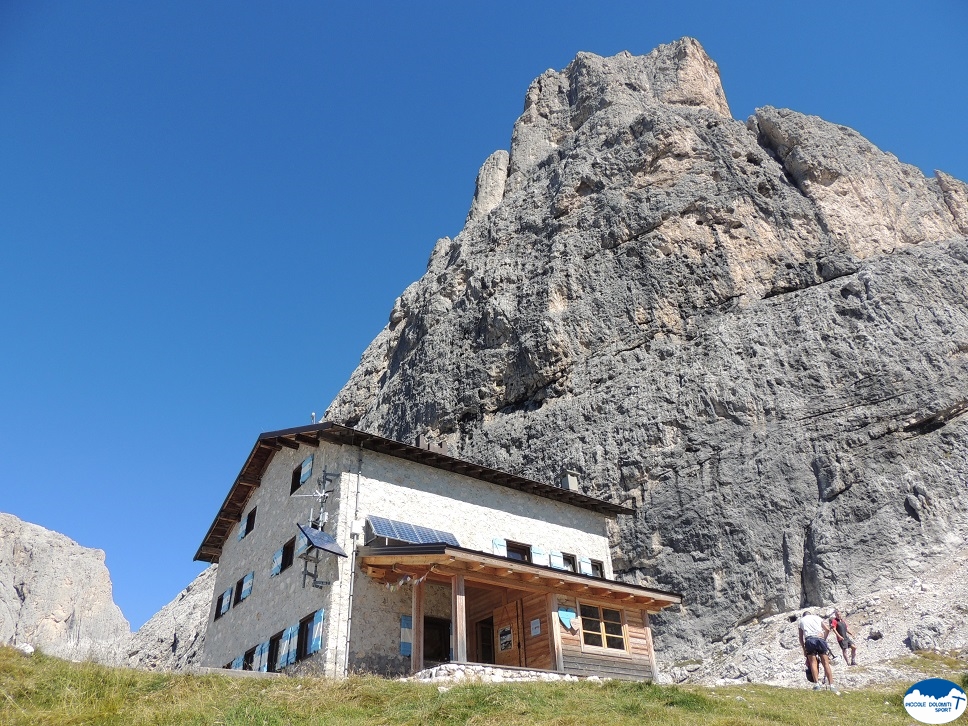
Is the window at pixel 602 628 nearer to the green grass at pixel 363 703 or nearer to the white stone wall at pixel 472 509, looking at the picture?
the white stone wall at pixel 472 509

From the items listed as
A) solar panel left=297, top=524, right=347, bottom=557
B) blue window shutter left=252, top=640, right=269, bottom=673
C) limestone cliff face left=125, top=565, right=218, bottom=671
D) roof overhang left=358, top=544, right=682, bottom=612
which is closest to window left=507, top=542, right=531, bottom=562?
roof overhang left=358, top=544, right=682, bottom=612

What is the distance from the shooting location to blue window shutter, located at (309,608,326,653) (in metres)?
19.4

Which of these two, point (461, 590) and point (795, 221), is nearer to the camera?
point (461, 590)

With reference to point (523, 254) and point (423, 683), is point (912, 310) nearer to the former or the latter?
point (523, 254)

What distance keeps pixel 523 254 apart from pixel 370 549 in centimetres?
3392

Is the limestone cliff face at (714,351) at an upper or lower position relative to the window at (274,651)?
upper

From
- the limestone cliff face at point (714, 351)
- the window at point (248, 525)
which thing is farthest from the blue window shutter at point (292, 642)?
the limestone cliff face at point (714, 351)

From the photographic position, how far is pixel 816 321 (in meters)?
37.0

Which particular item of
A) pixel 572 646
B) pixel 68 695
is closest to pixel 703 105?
A: pixel 572 646

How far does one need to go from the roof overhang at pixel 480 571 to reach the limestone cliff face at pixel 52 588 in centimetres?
7793

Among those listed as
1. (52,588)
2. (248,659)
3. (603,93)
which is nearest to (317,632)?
(248,659)

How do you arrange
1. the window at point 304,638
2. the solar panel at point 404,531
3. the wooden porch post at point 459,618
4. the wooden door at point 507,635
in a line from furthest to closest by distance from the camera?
the wooden door at point 507,635 < the solar panel at point 404,531 < the window at point 304,638 < the wooden porch post at point 459,618

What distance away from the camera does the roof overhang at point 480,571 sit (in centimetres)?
1911

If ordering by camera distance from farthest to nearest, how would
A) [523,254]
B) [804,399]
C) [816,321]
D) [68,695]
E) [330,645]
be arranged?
[523,254]
[816,321]
[804,399]
[330,645]
[68,695]
